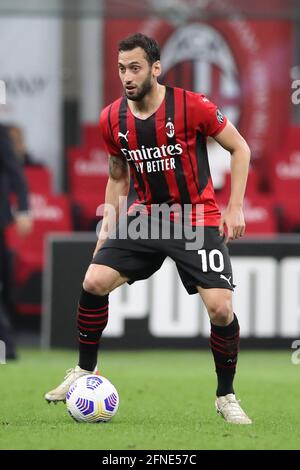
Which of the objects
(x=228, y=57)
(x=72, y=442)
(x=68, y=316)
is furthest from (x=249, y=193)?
(x=72, y=442)

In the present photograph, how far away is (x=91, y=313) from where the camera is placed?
654 centimetres

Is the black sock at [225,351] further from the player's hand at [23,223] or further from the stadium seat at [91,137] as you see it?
the stadium seat at [91,137]

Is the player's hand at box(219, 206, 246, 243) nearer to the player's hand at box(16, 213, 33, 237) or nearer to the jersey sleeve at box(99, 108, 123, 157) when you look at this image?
the jersey sleeve at box(99, 108, 123, 157)

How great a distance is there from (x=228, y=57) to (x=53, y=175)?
83.2 inches

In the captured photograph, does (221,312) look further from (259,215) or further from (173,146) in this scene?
(259,215)

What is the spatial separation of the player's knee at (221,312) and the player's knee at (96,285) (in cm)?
57

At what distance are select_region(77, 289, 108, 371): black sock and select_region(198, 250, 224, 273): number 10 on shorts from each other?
0.56 meters

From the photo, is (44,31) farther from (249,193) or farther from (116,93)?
(249,193)

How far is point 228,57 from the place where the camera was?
40.8ft

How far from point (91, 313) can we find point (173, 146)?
3.21ft

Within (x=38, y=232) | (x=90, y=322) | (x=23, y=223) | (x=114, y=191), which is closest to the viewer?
(x=90, y=322)

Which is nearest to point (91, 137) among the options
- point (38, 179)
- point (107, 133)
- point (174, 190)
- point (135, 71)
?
point (38, 179)

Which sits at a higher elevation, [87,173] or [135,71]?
[135,71]

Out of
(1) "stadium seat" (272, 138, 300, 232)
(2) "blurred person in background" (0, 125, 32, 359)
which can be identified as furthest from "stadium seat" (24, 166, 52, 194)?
(1) "stadium seat" (272, 138, 300, 232)
